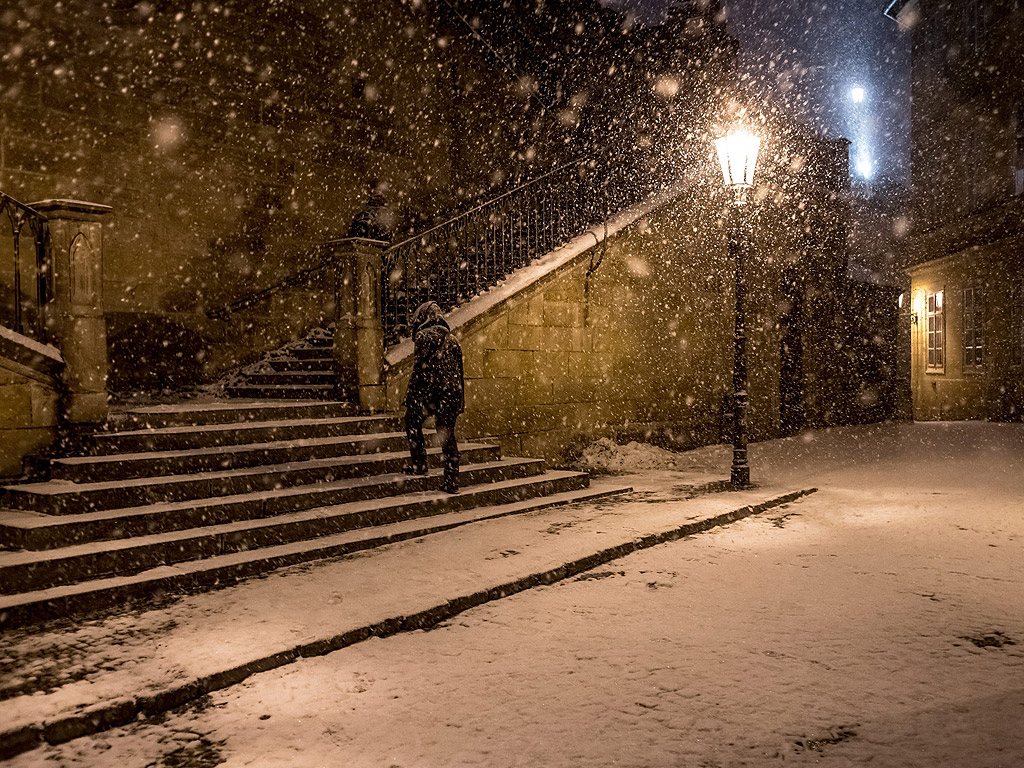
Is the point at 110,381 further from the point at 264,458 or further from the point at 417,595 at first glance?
the point at 417,595

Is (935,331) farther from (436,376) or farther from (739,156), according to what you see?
(436,376)

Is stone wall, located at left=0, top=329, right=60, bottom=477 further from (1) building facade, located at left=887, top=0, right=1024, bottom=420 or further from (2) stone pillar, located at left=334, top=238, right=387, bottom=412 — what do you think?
(1) building facade, located at left=887, top=0, right=1024, bottom=420

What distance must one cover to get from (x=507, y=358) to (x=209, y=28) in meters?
6.99

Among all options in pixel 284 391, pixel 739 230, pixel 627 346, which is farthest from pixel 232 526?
pixel 627 346

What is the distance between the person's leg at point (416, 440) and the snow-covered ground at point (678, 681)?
219 centimetres

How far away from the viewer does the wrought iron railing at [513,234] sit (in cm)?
1227

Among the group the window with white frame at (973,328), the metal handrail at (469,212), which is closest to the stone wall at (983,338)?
the window with white frame at (973,328)

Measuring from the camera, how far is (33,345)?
726cm

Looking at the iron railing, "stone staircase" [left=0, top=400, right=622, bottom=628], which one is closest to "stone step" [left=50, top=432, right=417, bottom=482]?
"stone staircase" [left=0, top=400, right=622, bottom=628]

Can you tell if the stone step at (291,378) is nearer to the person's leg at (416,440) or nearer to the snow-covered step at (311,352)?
the snow-covered step at (311,352)

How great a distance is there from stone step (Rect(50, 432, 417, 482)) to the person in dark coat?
2.60 feet

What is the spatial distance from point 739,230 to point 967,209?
63.7 ft

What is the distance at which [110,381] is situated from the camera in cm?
1154

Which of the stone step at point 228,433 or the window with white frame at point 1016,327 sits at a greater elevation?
the window with white frame at point 1016,327
